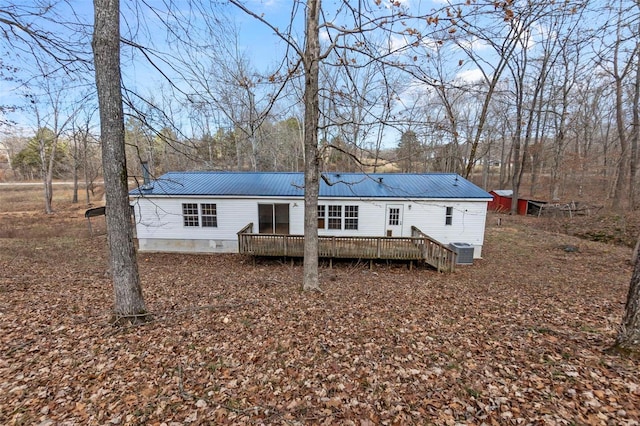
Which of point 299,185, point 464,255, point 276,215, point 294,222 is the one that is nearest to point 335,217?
point 294,222

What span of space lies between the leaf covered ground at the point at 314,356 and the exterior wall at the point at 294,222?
17.1 ft

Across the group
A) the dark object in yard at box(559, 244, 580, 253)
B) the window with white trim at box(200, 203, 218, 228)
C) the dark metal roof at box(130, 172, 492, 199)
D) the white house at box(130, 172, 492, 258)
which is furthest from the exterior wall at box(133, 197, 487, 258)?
the dark object in yard at box(559, 244, 580, 253)

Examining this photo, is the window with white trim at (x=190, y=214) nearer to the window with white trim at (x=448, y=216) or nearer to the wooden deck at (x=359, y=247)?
the wooden deck at (x=359, y=247)

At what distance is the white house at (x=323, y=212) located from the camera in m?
12.7

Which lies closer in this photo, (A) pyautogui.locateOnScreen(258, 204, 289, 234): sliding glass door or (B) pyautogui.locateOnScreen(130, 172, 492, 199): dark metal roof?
(B) pyautogui.locateOnScreen(130, 172, 492, 199): dark metal roof

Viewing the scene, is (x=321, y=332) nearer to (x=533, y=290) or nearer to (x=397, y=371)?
(x=397, y=371)

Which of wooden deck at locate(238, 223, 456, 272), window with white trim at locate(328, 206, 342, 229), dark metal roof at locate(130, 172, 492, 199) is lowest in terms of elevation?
wooden deck at locate(238, 223, 456, 272)

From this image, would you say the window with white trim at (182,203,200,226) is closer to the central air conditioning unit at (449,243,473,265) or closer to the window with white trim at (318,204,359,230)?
the window with white trim at (318,204,359,230)

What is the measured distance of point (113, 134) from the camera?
399 centimetres

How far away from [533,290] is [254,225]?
10634 millimetres

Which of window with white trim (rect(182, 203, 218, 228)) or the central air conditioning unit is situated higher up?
window with white trim (rect(182, 203, 218, 228))

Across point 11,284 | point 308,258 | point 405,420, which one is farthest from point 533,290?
point 11,284

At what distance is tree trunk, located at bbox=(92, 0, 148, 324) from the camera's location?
3.91m

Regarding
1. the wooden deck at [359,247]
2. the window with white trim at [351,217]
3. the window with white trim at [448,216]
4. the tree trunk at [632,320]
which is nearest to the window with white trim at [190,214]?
the wooden deck at [359,247]
